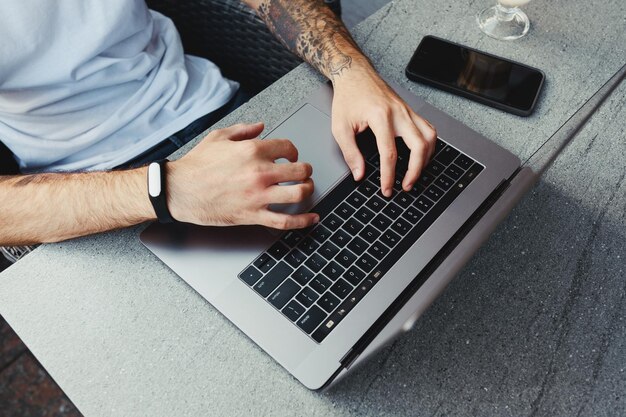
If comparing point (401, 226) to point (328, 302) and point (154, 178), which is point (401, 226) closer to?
point (328, 302)

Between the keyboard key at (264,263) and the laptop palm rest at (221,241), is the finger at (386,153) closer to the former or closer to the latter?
the laptop palm rest at (221,241)

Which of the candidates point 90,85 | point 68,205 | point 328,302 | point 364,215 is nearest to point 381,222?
point 364,215

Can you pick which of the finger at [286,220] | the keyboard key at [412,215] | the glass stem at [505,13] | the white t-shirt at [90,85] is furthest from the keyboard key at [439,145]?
the white t-shirt at [90,85]

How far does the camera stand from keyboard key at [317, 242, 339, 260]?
0.60 metres

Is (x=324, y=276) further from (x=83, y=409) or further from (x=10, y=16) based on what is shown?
(x=10, y=16)

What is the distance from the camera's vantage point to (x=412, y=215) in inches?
25.1

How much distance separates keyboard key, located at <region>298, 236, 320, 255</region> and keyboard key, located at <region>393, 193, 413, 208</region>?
119 mm

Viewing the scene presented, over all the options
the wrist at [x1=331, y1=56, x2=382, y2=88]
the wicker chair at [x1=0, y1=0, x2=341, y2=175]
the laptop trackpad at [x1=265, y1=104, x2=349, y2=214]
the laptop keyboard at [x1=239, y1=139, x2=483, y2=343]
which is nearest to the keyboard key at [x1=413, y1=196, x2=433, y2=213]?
the laptop keyboard at [x1=239, y1=139, x2=483, y2=343]

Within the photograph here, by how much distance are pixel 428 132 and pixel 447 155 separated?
4cm

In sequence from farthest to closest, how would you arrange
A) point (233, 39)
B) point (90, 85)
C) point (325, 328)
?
point (233, 39) < point (90, 85) < point (325, 328)

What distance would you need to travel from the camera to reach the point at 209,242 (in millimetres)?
624

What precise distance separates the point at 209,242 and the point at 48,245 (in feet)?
0.67

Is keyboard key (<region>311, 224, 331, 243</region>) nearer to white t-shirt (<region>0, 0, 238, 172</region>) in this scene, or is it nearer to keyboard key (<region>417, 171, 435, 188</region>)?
keyboard key (<region>417, 171, 435, 188</region>)

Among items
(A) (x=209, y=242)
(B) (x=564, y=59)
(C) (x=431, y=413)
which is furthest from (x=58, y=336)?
(B) (x=564, y=59)
